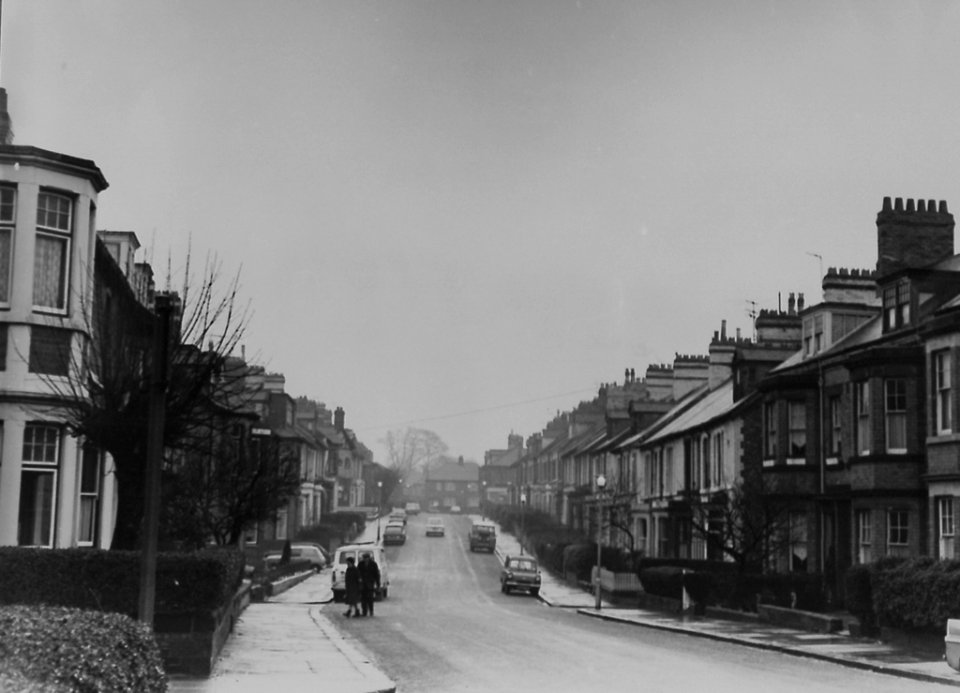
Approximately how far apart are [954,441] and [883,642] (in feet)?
17.9

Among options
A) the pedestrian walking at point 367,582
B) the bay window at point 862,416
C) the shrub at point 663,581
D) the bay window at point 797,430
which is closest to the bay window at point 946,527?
the bay window at point 862,416

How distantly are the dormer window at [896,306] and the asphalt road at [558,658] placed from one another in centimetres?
1074

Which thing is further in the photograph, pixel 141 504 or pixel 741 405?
pixel 741 405

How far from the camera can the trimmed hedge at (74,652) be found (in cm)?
966

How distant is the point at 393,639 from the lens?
90.3 ft

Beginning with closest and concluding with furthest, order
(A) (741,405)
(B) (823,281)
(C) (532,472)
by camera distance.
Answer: (B) (823,281), (A) (741,405), (C) (532,472)

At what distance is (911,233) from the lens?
1503 inches

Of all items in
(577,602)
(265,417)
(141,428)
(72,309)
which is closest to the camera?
(141,428)

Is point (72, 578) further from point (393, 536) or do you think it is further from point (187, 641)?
point (393, 536)

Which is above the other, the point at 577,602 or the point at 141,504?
the point at 141,504

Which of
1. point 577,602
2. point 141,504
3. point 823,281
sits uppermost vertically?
point 823,281

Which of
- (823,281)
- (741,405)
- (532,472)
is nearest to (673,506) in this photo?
(741,405)

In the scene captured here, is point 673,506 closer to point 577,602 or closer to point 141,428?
point 577,602

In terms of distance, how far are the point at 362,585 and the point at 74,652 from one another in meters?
26.3
